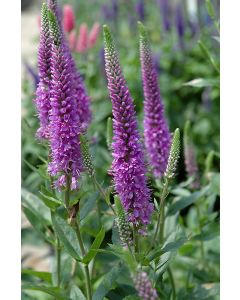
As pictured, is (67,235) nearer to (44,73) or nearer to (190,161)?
(44,73)

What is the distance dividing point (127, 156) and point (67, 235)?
1.66ft

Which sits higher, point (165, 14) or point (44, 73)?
point (165, 14)

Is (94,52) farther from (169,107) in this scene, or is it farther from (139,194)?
(139,194)

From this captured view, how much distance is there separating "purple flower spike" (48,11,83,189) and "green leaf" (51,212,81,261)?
0.27 m

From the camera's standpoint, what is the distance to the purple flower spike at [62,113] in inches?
94.8

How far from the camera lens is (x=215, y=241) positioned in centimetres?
409

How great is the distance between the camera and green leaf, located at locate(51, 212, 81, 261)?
105 inches

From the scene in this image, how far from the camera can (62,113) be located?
2.46 m

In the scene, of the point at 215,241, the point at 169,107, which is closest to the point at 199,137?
the point at 169,107

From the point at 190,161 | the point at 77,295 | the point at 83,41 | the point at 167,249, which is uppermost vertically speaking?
the point at 83,41

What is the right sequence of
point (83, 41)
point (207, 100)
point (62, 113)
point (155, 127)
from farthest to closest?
point (207, 100)
point (83, 41)
point (155, 127)
point (62, 113)

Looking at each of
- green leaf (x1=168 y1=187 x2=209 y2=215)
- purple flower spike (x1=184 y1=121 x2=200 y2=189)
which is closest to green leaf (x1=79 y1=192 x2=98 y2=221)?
green leaf (x1=168 y1=187 x2=209 y2=215)

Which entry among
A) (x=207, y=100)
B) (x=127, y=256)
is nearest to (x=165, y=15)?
(x=207, y=100)

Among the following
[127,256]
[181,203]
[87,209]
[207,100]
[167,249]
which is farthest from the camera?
[207,100]
